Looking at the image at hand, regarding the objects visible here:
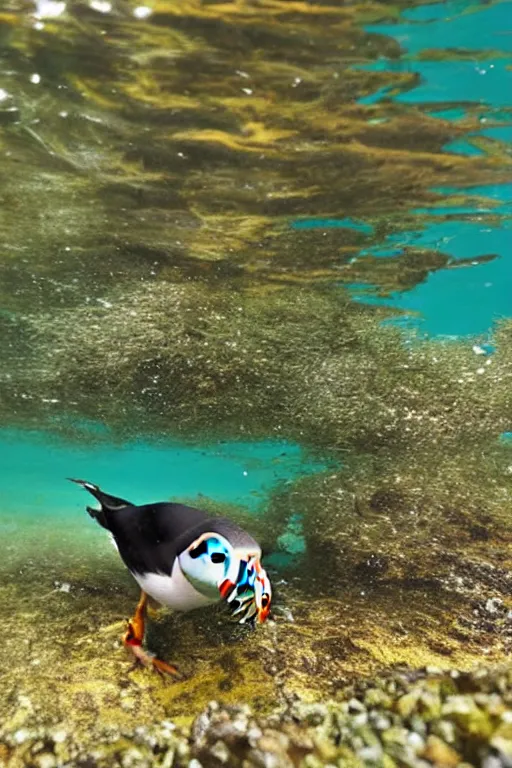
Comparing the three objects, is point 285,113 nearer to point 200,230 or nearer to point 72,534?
point 200,230

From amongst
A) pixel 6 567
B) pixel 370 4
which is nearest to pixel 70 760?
pixel 6 567

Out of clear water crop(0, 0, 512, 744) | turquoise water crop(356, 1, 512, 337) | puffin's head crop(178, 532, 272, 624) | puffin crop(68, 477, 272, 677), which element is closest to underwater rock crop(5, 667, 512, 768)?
clear water crop(0, 0, 512, 744)

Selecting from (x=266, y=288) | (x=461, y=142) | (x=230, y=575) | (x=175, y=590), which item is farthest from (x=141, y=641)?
(x=266, y=288)

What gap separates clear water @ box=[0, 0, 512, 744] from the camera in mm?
4633

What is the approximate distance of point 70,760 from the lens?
2.36 metres

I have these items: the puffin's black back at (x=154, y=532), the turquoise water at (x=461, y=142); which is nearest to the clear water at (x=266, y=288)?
the turquoise water at (x=461, y=142)

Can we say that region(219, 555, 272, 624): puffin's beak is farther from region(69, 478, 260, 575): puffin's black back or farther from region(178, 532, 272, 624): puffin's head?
region(69, 478, 260, 575): puffin's black back

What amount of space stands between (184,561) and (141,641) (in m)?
0.87

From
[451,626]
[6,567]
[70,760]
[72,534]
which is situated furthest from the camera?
[72,534]

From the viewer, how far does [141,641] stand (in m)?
2.93

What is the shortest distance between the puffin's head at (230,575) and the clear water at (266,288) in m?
0.82

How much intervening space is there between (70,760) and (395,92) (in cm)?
554

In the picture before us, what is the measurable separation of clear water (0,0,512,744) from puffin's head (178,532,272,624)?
82 centimetres

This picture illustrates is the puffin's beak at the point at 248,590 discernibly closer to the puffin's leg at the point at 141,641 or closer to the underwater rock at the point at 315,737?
the underwater rock at the point at 315,737
